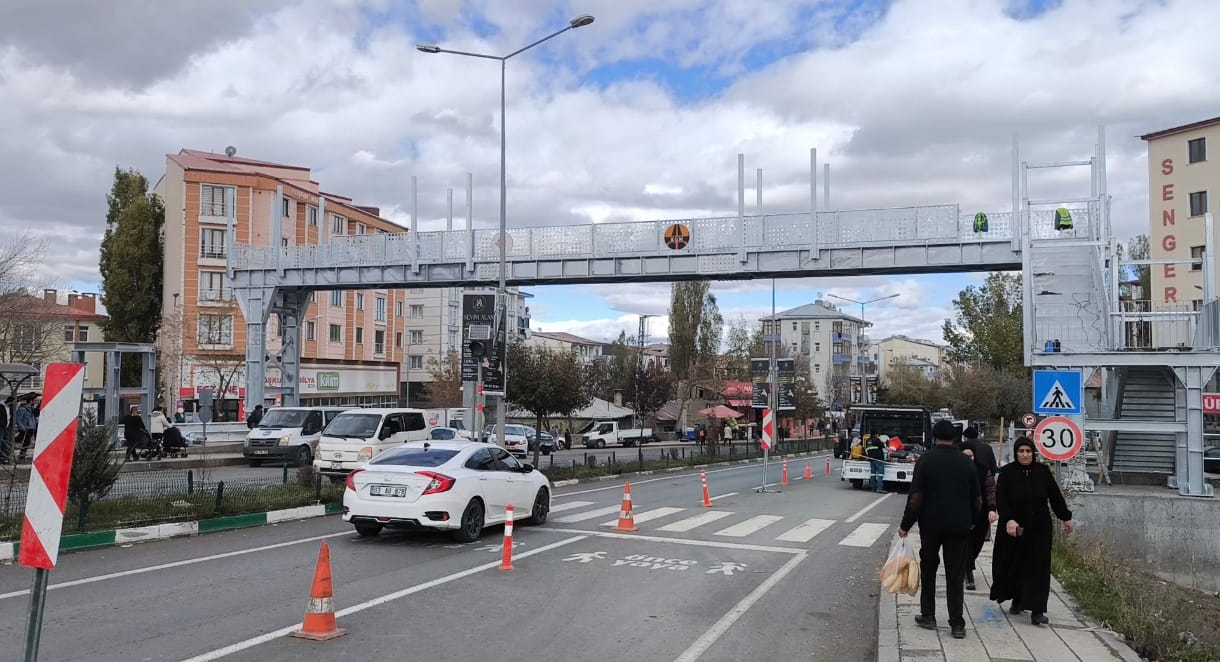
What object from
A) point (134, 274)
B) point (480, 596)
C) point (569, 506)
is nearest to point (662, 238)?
point (569, 506)

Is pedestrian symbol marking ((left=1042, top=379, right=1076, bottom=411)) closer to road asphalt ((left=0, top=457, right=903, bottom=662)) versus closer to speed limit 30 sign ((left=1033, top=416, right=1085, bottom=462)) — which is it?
speed limit 30 sign ((left=1033, top=416, right=1085, bottom=462))

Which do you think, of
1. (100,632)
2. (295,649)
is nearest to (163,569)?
(100,632)

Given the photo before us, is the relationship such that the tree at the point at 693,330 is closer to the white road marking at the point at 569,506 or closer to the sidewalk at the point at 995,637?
the white road marking at the point at 569,506

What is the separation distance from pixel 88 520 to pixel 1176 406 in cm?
2133

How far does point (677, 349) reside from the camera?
196 feet

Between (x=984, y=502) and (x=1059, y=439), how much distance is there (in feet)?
9.95

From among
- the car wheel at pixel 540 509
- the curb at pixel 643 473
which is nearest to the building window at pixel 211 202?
the curb at pixel 643 473

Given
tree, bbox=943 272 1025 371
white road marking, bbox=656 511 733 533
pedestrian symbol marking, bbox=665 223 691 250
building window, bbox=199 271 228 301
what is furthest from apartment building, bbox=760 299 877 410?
white road marking, bbox=656 511 733 533

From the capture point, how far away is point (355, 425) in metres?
22.1

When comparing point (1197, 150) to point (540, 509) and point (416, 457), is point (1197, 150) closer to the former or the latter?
point (540, 509)

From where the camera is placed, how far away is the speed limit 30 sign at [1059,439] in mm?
12852

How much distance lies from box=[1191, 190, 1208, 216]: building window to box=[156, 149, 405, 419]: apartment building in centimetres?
4234

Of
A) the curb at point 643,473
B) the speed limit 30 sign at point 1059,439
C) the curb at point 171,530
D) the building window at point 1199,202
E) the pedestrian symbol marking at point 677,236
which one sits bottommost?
the curb at point 643,473

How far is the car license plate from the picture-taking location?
497 inches
